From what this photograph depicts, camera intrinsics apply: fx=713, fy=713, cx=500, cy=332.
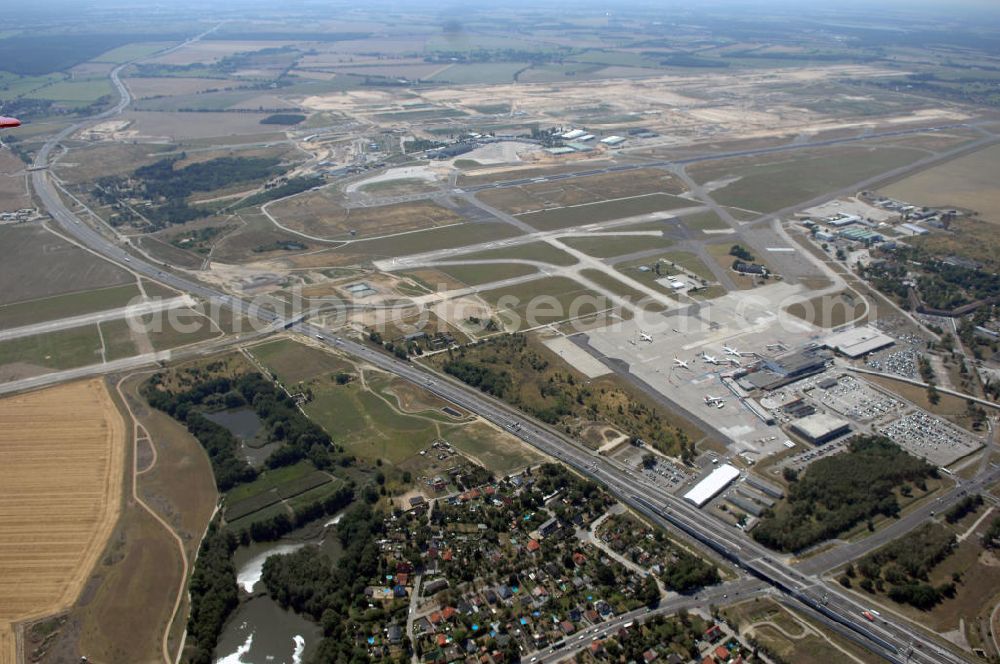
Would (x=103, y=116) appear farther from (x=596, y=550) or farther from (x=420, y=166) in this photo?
(x=596, y=550)

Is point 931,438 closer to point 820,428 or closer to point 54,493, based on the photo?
point 820,428

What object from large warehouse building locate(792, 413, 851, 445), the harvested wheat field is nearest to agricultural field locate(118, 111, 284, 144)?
the harvested wheat field

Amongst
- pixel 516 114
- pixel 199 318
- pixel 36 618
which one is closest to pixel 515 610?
pixel 36 618

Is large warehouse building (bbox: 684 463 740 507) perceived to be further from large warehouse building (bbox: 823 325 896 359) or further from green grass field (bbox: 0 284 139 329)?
green grass field (bbox: 0 284 139 329)

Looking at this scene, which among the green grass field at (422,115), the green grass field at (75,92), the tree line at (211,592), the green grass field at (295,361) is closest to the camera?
the tree line at (211,592)

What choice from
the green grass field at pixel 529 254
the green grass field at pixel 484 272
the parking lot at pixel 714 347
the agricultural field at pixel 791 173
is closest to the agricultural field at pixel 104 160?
the green grass field at pixel 484 272

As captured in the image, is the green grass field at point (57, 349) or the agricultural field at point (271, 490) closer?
the agricultural field at point (271, 490)

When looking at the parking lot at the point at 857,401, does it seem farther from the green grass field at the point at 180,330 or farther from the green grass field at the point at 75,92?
the green grass field at the point at 75,92
